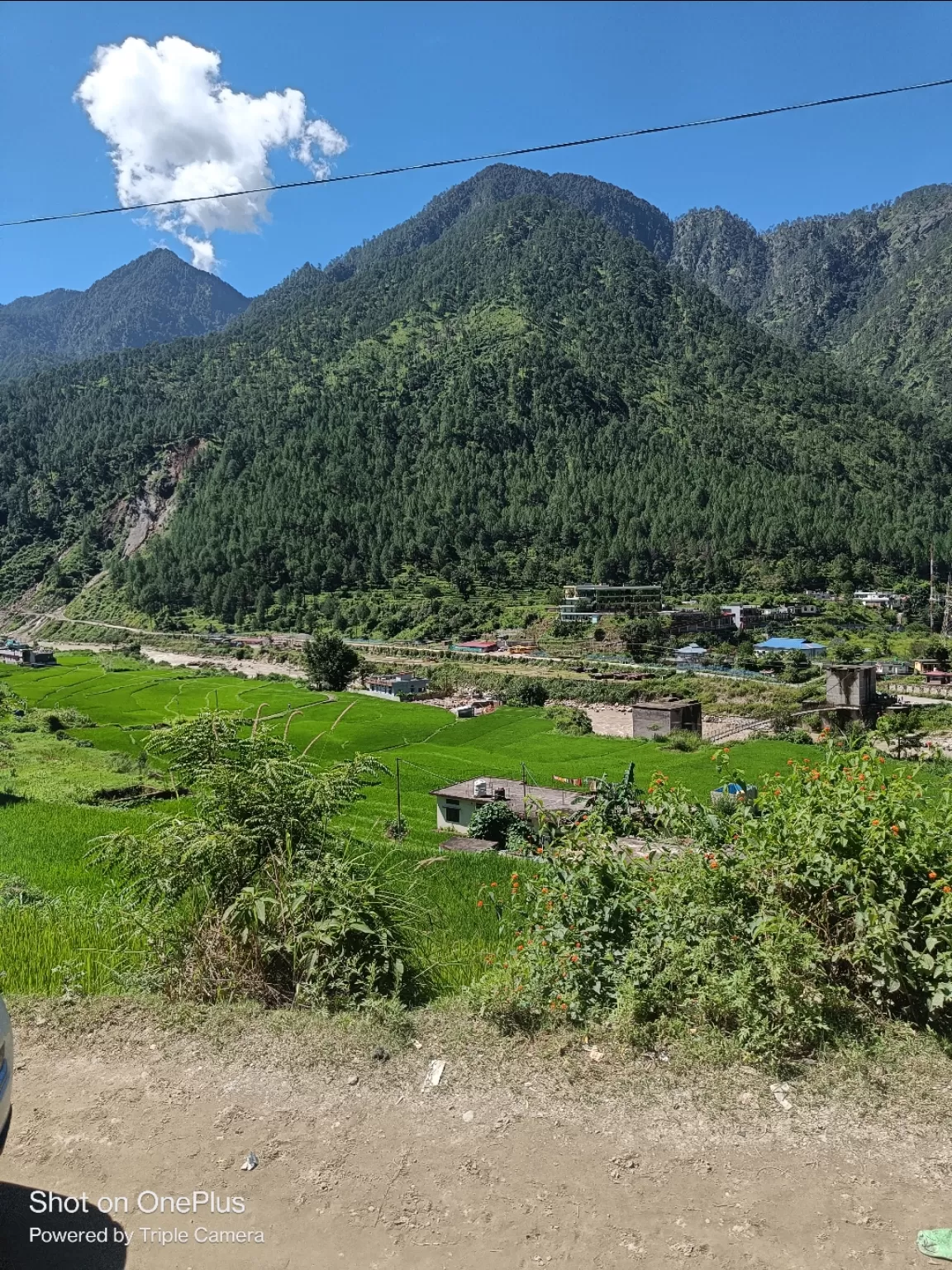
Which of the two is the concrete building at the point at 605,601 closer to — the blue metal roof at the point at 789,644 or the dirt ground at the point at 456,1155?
the blue metal roof at the point at 789,644

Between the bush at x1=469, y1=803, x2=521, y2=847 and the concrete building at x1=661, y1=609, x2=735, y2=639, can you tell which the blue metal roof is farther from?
the bush at x1=469, y1=803, x2=521, y2=847

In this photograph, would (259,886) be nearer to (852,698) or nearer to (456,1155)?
(456,1155)

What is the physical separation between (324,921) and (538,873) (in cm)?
173

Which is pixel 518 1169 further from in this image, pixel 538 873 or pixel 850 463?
pixel 850 463

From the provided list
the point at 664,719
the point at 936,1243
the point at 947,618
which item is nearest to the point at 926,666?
the point at 947,618

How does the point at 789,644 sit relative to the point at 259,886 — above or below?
below

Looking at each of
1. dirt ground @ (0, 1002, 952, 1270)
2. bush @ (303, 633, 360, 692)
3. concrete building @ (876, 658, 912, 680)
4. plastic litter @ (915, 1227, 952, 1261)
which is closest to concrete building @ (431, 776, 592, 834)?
dirt ground @ (0, 1002, 952, 1270)

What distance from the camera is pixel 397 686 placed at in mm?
60062

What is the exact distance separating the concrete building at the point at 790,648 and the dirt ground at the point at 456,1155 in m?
69.4

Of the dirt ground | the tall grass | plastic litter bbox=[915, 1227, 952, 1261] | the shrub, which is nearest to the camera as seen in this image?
plastic litter bbox=[915, 1227, 952, 1261]

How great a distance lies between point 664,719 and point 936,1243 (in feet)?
137

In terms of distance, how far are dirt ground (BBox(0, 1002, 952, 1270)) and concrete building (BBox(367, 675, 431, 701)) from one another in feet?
177

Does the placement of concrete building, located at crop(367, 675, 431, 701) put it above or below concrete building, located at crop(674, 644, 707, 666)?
below

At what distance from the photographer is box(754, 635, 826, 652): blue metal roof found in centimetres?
7125
